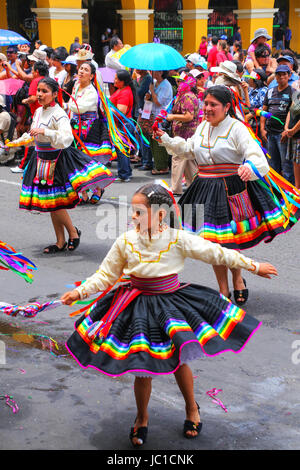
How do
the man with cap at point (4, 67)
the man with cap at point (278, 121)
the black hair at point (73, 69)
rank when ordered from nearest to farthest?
the man with cap at point (278, 121) < the black hair at point (73, 69) < the man with cap at point (4, 67)

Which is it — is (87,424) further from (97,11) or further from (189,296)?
(97,11)

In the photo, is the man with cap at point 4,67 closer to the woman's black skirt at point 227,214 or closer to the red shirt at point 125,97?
the red shirt at point 125,97

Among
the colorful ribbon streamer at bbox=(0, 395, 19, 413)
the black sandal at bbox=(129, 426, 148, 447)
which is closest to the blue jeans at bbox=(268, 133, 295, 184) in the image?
the colorful ribbon streamer at bbox=(0, 395, 19, 413)

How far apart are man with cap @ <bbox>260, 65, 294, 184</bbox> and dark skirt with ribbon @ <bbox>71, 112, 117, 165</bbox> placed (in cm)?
237

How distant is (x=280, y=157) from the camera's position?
10.1 metres

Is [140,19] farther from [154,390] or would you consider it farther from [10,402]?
[10,402]

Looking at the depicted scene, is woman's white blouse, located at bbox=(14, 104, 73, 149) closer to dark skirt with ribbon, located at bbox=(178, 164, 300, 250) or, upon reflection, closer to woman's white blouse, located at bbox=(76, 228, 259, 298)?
dark skirt with ribbon, located at bbox=(178, 164, 300, 250)

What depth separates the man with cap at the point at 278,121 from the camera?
9438 millimetres

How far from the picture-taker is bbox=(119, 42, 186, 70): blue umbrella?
1038 cm

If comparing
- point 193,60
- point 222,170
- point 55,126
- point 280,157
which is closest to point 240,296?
point 222,170

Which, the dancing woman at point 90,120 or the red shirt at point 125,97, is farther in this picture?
the red shirt at point 125,97

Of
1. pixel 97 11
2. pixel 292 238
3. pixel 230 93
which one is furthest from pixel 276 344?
pixel 97 11

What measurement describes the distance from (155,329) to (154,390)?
3.08 feet

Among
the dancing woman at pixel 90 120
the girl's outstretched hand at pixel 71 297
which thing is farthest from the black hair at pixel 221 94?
the dancing woman at pixel 90 120
